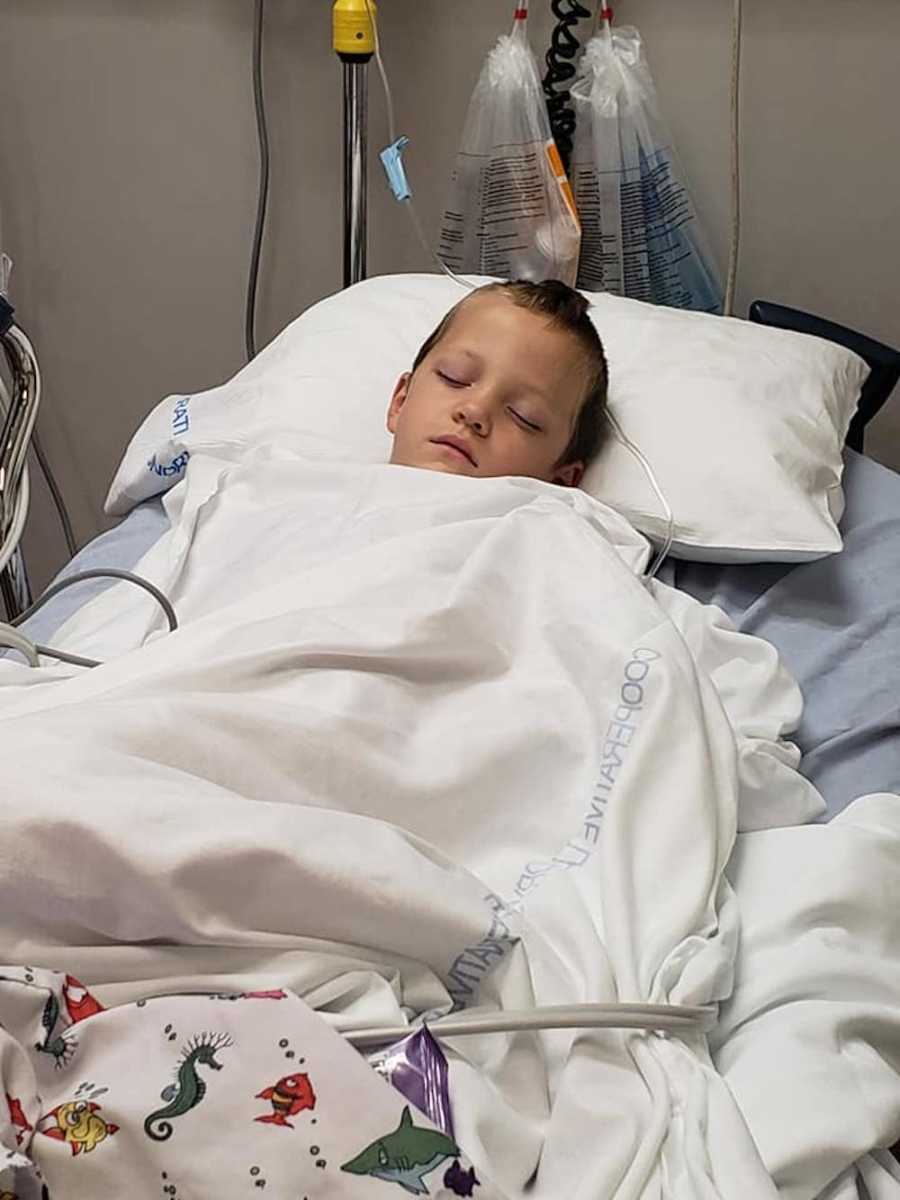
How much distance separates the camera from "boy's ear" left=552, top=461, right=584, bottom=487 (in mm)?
1600

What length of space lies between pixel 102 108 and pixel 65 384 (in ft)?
1.51

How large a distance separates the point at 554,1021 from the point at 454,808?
0.71 feet

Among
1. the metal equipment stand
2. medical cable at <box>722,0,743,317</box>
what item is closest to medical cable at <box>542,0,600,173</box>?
medical cable at <box>722,0,743,317</box>

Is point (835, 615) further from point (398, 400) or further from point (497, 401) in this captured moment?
point (398, 400)

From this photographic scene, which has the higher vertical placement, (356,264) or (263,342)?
(356,264)

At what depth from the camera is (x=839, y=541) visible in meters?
1.49

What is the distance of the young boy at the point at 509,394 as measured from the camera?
152 centimetres

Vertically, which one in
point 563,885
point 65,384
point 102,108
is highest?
point 102,108

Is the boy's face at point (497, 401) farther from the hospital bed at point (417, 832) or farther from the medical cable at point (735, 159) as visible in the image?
the medical cable at point (735, 159)

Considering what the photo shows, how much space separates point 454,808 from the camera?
3.38 feet

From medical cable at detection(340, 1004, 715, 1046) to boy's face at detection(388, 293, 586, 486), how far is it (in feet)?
2.45

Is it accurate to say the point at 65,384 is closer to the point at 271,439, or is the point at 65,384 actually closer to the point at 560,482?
the point at 271,439

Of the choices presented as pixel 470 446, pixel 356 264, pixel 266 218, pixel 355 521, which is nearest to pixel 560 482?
pixel 470 446

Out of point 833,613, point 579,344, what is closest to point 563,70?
point 579,344
